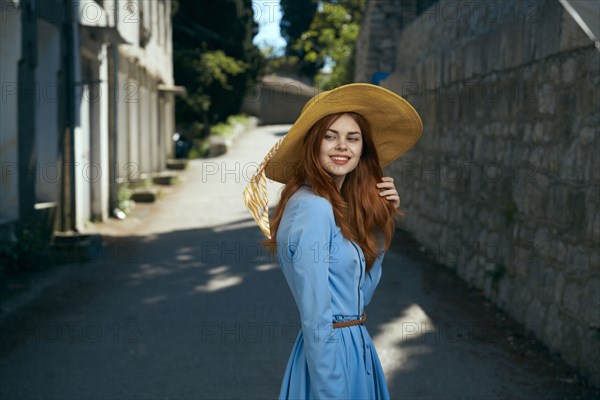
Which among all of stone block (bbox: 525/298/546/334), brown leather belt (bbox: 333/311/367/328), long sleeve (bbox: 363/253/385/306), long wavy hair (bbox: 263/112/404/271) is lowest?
stone block (bbox: 525/298/546/334)

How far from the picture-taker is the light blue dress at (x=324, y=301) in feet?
8.08

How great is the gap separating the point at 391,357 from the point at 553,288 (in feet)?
4.02

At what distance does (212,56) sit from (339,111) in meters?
26.7

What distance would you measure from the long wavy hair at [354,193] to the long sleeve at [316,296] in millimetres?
141

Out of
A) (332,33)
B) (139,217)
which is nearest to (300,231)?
(139,217)

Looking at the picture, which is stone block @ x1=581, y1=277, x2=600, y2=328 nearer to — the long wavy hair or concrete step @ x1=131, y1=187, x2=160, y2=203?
the long wavy hair

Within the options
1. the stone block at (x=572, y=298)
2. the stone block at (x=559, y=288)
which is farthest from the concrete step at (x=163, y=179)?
the stone block at (x=572, y=298)

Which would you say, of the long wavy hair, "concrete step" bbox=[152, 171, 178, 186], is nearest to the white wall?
the long wavy hair

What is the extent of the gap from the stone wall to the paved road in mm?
303

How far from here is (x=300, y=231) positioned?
98.7 inches

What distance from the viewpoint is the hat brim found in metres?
2.71

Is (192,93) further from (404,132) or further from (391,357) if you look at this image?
(404,132)

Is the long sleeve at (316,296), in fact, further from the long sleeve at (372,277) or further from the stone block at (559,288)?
the stone block at (559,288)

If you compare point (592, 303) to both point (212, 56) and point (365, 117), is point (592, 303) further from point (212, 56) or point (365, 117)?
point (212, 56)
